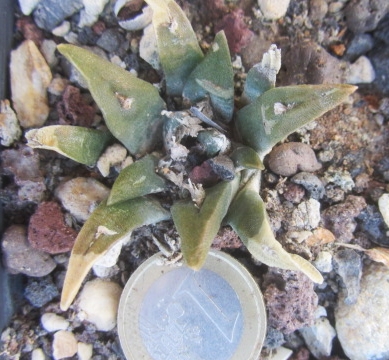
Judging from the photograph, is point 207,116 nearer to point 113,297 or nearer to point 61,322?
point 113,297

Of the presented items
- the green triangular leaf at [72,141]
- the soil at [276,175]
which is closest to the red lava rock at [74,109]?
the soil at [276,175]

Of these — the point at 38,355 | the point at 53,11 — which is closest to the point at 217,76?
the point at 53,11

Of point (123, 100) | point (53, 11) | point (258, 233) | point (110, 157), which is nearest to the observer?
point (258, 233)

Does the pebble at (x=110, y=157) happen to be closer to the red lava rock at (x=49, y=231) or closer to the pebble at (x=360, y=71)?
the red lava rock at (x=49, y=231)

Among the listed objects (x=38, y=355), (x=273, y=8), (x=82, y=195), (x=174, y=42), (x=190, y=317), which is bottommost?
(x=38, y=355)

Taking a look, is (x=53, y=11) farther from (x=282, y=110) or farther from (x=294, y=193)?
(x=294, y=193)

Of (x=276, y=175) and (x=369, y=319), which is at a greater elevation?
(x=276, y=175)

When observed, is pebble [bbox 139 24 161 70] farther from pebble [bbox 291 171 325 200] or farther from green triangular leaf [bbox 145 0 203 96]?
pebble [bbox 291 171 325 200]
